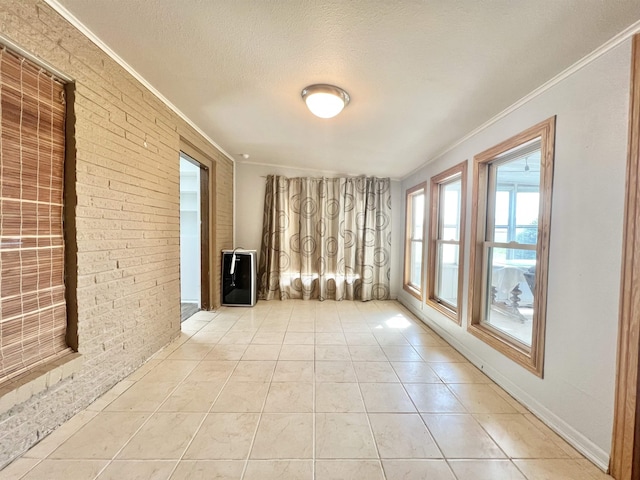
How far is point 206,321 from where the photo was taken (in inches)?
131

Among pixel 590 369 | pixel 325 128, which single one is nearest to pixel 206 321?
pixel 325 128

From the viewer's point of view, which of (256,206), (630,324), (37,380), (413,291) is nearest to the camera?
(630,324)

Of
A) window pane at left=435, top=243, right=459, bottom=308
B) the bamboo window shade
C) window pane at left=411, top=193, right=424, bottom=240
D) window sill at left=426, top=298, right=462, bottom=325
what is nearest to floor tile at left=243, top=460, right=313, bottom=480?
the bamboo window shade

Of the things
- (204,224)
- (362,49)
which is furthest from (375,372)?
(204,224)

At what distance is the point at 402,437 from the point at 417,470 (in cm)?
20

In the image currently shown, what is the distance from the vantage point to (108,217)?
1.76 metres

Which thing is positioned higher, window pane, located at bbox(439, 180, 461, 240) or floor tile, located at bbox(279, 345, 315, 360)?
window pane, located at bbox(439, 180, 461, 240)

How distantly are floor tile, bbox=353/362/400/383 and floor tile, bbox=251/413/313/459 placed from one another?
25.2 inches

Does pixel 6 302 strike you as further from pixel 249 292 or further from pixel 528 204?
pixel 528 204

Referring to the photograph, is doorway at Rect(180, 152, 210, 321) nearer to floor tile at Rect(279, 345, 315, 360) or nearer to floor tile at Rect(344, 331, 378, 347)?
floor tile at Rect(279, 345, 315, 360)

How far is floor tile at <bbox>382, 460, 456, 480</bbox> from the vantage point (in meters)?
1.23

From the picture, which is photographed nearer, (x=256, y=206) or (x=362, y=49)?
(x=362, y=49)

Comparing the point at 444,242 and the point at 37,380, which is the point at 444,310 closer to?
the point at 444,242

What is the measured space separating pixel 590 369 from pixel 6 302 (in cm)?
301
